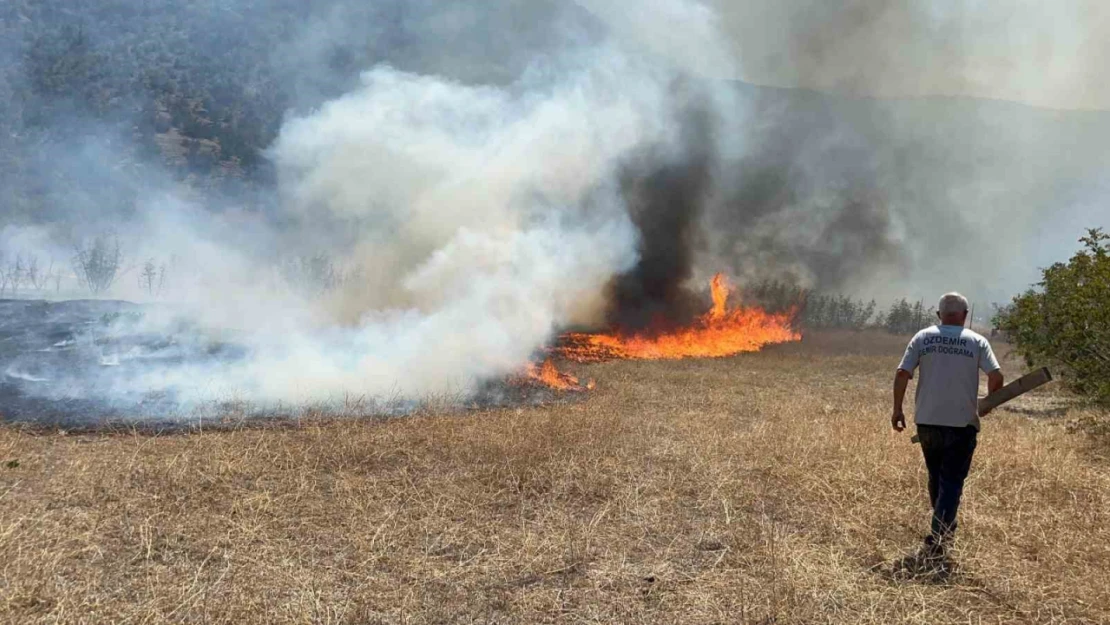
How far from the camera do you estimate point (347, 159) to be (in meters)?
30.6

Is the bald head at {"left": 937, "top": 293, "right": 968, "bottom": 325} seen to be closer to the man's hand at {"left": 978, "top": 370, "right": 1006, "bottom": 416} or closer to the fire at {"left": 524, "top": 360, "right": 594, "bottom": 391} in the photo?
the man's hand at {"left": 978, "top": 370, "right": 1006, "bottom": 416}

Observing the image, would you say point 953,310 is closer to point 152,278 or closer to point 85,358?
point 85,358

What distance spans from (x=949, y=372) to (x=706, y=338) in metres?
26.6

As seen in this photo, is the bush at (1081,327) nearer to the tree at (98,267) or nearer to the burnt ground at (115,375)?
the burnt ground at (115,375)

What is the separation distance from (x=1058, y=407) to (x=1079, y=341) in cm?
845

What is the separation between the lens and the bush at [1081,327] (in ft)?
32.2

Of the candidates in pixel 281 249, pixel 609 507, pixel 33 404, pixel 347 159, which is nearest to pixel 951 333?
pixel 609 507

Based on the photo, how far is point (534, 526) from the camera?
20.5 feet

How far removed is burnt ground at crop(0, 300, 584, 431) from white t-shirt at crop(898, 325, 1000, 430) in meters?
9.56

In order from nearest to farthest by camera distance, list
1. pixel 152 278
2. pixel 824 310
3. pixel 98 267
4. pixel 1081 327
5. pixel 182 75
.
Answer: pixel 1081 327 → pixel 98 267 → pixel 824 310 → pixel 152 278 → pixel 182 75

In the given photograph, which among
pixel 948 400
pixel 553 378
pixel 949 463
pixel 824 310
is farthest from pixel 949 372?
pixel 824 310

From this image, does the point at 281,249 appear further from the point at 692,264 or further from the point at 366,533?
the point at 366,533

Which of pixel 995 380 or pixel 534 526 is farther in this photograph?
pixel 534 526

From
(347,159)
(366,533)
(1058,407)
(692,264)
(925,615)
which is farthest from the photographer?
(692,264)
